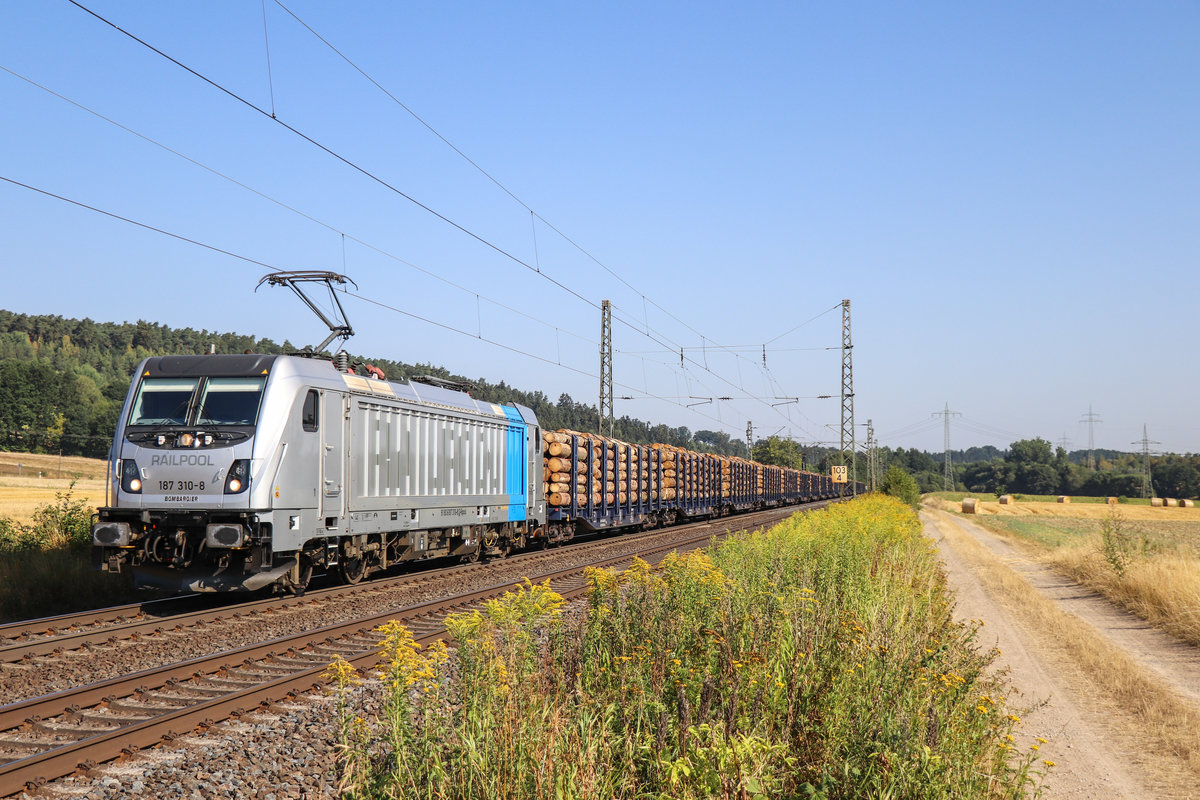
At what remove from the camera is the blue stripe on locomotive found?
22078 mm

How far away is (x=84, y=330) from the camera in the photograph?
5763 inches

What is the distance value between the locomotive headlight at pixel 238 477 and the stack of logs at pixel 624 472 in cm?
1283

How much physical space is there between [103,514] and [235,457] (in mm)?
2250

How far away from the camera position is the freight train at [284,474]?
12.6 m

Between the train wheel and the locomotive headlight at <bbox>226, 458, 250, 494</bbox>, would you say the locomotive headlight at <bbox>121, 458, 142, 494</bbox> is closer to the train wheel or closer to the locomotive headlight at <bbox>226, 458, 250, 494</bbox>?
the locomotive headlight at <bbox>226, 458, 250, 494</bbox>

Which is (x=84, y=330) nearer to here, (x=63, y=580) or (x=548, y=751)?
(x=63, y=580)

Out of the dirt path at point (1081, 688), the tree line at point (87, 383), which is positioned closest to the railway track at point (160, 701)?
the dirt path at point (1081, 688)

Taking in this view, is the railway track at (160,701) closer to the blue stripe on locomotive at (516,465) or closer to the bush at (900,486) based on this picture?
the blue stripe on locomotive at (516,465)

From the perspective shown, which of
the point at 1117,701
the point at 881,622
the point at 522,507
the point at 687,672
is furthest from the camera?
the point at 522,507

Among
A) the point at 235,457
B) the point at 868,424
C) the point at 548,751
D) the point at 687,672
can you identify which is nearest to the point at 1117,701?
the point at 687,672

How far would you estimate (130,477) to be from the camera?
12914mm

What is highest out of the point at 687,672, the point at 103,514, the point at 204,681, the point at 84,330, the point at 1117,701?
the point at 84,330

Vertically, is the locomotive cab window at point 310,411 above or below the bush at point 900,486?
above

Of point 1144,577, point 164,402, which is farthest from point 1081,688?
point 164,402
